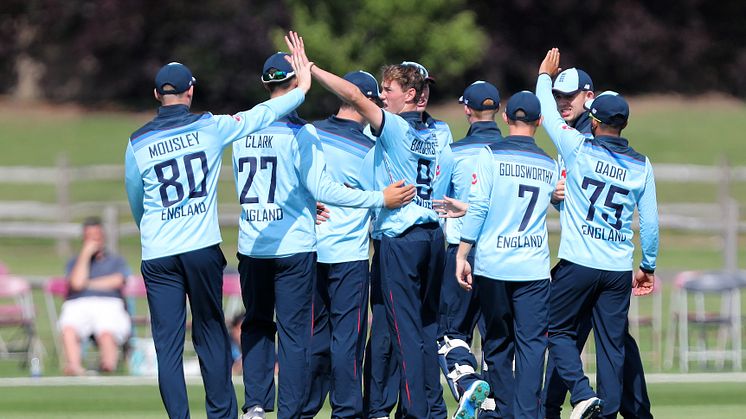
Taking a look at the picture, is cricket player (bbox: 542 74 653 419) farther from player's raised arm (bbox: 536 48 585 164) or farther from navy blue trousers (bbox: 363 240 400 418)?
navy blue trousers (bbox: 363 240 400 418)

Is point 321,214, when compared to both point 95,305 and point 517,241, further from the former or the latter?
point 95,305

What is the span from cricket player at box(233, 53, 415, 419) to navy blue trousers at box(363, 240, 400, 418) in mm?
421

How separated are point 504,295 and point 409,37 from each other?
29.1m

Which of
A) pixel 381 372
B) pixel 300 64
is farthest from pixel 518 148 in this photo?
pixel 381 372

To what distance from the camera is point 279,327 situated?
9.18 m

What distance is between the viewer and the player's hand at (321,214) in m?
9.54

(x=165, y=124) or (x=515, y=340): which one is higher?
(x=165, y=124)

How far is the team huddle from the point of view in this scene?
888 centimetres

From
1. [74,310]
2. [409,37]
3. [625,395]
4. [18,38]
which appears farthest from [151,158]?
[18,38]

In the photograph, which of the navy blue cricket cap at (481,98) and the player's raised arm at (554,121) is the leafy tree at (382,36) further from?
the player's raised arm at (554,121)

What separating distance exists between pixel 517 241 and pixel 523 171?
44 centimetres

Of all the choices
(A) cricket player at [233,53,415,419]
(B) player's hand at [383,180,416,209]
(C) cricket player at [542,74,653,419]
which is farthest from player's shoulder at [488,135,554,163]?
(A) cricket player at [233,53,415,419]

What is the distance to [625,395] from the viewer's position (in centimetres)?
962

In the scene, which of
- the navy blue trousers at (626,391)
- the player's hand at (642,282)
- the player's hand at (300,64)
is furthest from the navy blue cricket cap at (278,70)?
the player's hand at (642,282)
